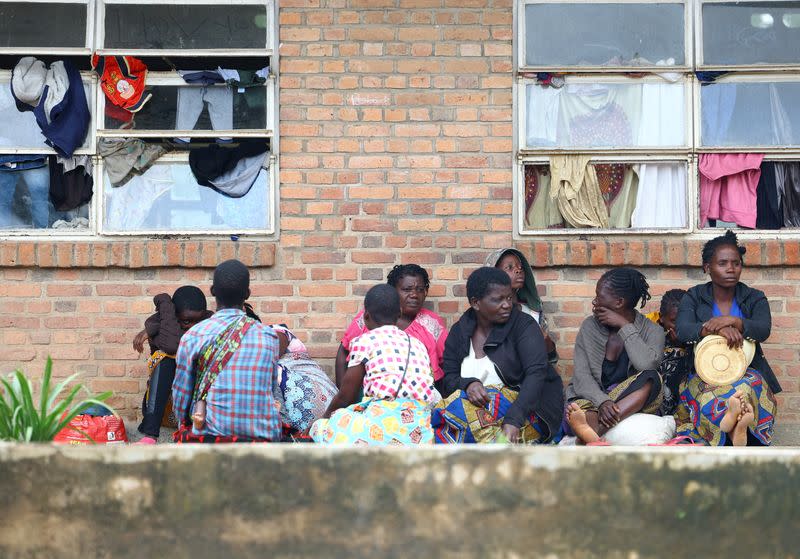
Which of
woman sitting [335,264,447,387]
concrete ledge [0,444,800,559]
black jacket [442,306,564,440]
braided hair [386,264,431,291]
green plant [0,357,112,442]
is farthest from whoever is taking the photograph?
braided hair [386,264,431,291]

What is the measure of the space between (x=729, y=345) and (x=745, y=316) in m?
0.38

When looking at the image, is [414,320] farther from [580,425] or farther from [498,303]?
[580,425]

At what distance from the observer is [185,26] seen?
6.84 m

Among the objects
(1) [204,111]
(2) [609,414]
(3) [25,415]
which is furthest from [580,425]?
(1) [204,111]

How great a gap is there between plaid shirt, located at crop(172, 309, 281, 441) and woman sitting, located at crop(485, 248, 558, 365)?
1750 mm

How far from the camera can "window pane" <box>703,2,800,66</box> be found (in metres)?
6.81

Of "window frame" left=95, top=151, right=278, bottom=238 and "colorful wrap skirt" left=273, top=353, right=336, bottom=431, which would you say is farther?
"window frame" left=95, top=151, right=278, bottom=238

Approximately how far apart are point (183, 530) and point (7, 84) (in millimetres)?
3885

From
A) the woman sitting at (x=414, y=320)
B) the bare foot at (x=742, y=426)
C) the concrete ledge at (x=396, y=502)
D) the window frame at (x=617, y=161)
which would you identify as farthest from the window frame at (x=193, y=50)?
the bare foot at (x=742, y=426)

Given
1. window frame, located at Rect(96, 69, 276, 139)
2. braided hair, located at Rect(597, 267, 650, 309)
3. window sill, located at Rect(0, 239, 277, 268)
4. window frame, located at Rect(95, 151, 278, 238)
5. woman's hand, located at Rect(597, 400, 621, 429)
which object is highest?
window frame, located at Rect(96, 69, 276, 139)

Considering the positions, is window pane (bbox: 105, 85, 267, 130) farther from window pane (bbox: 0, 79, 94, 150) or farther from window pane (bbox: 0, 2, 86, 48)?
window pane (bbox: 0, 2, 86, 48)

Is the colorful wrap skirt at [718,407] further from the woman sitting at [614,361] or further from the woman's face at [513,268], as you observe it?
the woman's face at [513,268]

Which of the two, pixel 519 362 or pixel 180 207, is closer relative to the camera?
pixel 519 362

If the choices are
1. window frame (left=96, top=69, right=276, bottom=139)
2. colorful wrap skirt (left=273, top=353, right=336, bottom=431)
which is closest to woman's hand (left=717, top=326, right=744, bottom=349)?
colorful wrap skirt (left=273, top=353, right=336, bottom=431)
